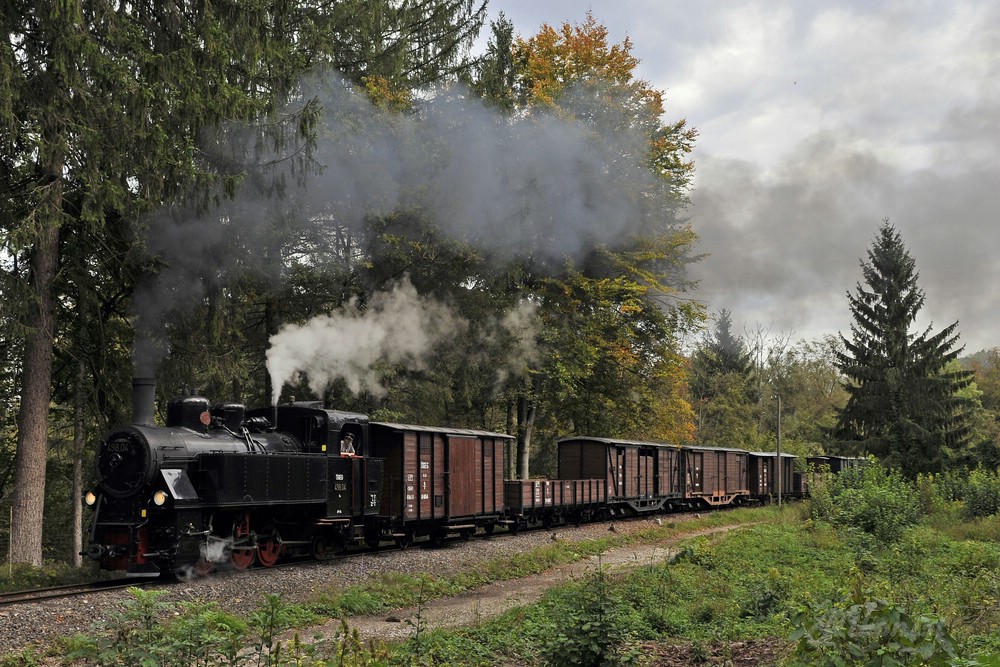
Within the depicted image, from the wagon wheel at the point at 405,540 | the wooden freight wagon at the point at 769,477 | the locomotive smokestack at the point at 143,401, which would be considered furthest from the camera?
the wooden freight wagon at the point at 769,477

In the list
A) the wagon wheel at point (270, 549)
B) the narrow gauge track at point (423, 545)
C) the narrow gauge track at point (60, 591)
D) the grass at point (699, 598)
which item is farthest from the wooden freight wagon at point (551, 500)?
the narrow gauge track at point (60, 591)

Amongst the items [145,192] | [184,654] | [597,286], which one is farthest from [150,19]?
[597,286]

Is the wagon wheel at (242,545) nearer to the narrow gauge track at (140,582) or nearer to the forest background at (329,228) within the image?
the narrow gauge track at (140,582)

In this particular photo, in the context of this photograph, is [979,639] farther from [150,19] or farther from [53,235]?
[150,19]

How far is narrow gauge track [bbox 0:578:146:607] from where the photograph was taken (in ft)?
39.7

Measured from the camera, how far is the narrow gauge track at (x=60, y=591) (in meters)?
12.1

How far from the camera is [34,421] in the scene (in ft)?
54.7

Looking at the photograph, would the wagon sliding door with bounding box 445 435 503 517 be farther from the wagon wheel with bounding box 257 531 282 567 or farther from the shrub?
the shrub

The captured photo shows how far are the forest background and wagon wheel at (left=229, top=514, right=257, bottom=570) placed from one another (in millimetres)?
4068

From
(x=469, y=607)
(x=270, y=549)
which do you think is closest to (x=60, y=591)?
(x=270, y=549)

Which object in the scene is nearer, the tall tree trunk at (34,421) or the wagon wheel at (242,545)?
the wagon wheel at (242,545)

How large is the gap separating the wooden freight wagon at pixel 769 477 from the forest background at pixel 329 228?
26.1 feet

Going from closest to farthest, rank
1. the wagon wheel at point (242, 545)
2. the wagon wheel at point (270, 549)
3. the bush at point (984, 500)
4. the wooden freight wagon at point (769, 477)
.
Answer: the wagon wheel at point (242, 545) < the wagon wheel at point (270, 549) < the bush at point (984, 500) < the wooden freight wagon at point (769, 477)

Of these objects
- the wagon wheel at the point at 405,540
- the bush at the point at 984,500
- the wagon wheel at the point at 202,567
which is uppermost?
the bush at the point at 984,500
